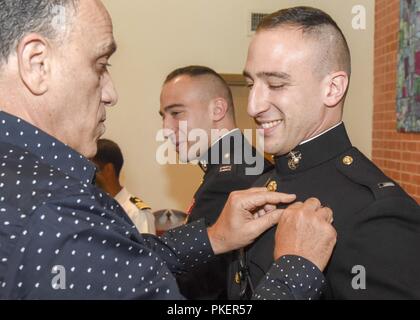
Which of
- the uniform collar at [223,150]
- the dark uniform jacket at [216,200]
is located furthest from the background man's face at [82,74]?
the uniform collar at [223,150]

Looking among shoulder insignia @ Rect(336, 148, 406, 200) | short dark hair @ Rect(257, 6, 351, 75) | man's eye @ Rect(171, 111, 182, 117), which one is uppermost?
short dark hair @ Rect(257, 6, 351, 75)

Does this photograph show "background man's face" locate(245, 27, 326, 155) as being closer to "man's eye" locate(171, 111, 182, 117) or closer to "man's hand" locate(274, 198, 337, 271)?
"man's hand" locate(274, 198, 337, 271)

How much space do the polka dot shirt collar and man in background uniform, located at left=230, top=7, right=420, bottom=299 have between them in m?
0.58

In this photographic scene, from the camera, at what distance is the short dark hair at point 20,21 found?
2.66 feet

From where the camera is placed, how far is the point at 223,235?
1.33 m

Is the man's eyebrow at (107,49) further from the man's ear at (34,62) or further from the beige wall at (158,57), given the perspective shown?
the beige wall at (158,57)

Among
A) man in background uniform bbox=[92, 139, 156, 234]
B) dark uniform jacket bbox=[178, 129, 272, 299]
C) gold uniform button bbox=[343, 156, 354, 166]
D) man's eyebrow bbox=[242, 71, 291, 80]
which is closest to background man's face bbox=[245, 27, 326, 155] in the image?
man's eyebrow bbox=[242, 71, 291, 80]

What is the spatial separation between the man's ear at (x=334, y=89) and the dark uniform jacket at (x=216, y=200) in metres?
0.58

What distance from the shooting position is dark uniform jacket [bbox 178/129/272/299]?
173 cm

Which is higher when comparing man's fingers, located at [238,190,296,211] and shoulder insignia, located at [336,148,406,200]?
shoulder insignia, located at [336,148,406,200]

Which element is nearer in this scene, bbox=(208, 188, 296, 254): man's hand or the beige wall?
bbox=(208, 188, 296, 254): man's hand

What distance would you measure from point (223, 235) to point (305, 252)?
337 millimetres
